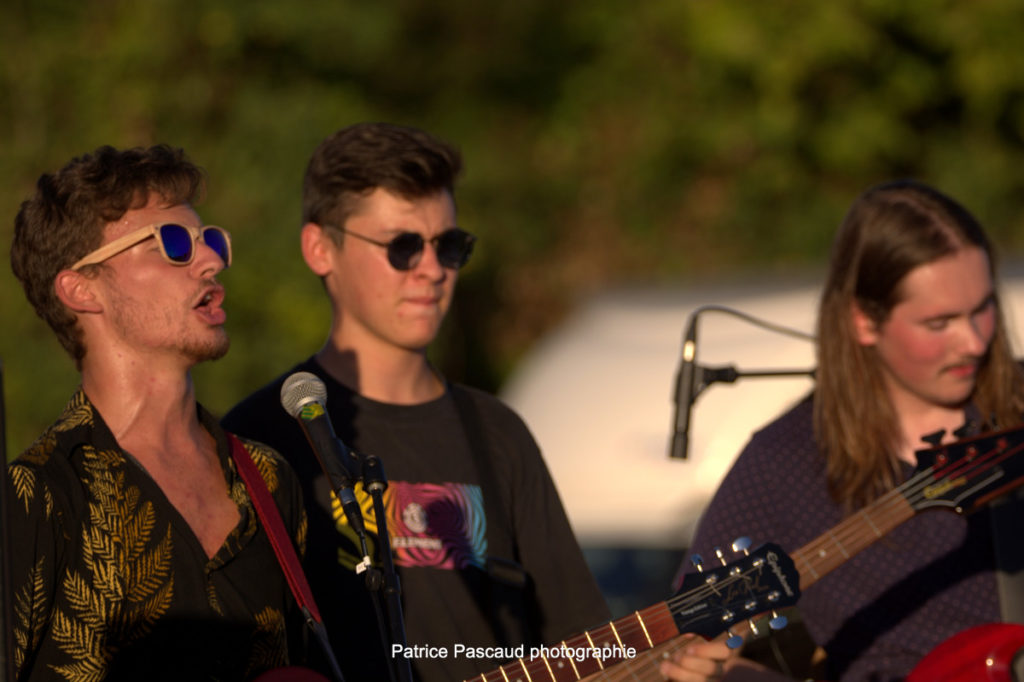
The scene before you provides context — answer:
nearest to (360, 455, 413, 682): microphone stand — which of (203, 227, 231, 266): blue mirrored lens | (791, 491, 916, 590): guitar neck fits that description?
(203, 227, 231, 266): blue mirrored lens

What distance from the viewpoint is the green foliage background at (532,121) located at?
11789 millimetres

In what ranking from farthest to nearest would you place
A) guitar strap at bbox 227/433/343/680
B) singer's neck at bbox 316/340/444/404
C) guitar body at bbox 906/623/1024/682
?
singer's neck at bbox 316/340/444/404 < guitar body at bbox 906/623/1024/682 < guitar strap at bbox 227/433/343/680

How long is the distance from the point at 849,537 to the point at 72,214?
6.87 ft

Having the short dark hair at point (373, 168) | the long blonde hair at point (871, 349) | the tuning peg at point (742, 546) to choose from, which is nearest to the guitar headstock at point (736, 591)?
the tuning peg at point (742, 546)

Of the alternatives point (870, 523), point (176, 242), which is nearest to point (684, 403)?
point (870, 523)

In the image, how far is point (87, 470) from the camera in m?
3.15

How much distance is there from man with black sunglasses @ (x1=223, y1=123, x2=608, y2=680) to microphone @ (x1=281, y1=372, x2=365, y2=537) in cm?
70

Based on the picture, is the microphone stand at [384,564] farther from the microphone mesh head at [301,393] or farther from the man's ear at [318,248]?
the man's ear at [318,248]

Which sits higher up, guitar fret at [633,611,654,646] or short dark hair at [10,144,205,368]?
short dark hair at [10,144,205,368]

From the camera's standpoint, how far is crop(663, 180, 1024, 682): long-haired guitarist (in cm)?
429

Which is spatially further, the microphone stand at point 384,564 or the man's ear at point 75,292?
the man's ear at point 75,292

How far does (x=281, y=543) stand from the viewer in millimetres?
3410

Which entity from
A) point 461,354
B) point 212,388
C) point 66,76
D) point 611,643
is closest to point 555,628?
point 611,643

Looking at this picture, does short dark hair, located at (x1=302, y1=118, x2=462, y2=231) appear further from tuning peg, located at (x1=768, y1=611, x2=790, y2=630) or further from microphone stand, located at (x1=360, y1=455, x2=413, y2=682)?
tuning peg, located at (x1=768, y1=611, x2=790, y2=630)
